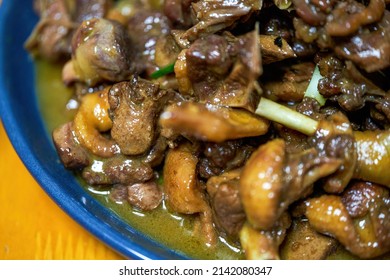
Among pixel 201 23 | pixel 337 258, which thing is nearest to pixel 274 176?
pixel 337 258

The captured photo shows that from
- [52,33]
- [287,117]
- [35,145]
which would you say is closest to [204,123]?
[287,117]

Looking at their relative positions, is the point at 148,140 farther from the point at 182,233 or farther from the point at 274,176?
the point at 274,176

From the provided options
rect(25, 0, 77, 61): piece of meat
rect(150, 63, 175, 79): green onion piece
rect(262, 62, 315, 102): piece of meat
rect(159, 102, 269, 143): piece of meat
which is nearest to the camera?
rect(159, 102, 269, 143): piece of meat

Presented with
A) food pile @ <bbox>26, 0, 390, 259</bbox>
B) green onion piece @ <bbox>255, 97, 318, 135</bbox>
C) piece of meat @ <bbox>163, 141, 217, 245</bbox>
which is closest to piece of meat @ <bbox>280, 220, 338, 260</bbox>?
food pile @ <bbox>26, 0, 390, 259</bbox>

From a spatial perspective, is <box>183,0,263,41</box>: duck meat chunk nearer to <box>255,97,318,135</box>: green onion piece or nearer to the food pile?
the food pile

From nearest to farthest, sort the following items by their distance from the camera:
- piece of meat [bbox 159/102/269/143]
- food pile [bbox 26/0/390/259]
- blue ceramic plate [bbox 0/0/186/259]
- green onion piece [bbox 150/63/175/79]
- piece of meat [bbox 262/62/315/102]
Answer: piece of meat [bbox 159/102/269/143] < food pile [bbox 26/0/390/259] < blue ceramic plate [bbox 0/0/186/259] < piece of meat [bbox 262/62/315/102] < green onion piece [bbox 150/63/175/79]

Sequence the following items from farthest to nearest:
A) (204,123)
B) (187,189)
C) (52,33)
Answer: (52,33) < (187,189) < (204,123)

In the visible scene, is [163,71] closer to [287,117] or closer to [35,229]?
[287,117]

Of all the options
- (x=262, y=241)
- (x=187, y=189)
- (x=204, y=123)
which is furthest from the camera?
(x=187, y=189)
